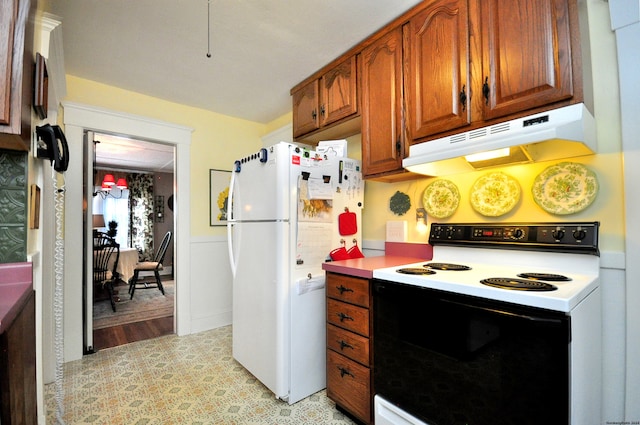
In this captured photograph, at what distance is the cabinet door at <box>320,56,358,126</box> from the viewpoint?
7.00 ft

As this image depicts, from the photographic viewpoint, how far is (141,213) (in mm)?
6648

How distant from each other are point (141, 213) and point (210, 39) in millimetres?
5827

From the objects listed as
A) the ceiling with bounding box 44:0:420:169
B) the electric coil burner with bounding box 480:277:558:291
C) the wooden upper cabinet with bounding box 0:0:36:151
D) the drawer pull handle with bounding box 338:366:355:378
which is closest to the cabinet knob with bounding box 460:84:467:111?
the ceiling with bounding box 44:0:420:169

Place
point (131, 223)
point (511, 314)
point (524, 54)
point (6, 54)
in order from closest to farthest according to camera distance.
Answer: point (6, 54)
point (511, 314)
point (524, 54)
point (131, 223)

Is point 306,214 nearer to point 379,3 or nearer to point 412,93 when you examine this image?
point 412,93

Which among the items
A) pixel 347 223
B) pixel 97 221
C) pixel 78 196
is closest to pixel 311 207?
pixel 347 223

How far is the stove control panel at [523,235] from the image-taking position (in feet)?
4.31

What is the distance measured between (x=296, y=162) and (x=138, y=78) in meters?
1.77

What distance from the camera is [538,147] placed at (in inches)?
54.4

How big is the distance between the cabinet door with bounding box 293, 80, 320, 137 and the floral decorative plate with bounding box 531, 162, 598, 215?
62.0 inches

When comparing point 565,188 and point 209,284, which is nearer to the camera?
point 565,188

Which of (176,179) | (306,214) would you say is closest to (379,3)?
(306,214)

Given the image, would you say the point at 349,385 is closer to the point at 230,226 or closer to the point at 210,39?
the point at 230,226

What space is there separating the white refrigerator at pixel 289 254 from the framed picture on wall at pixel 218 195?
47.6 inches
